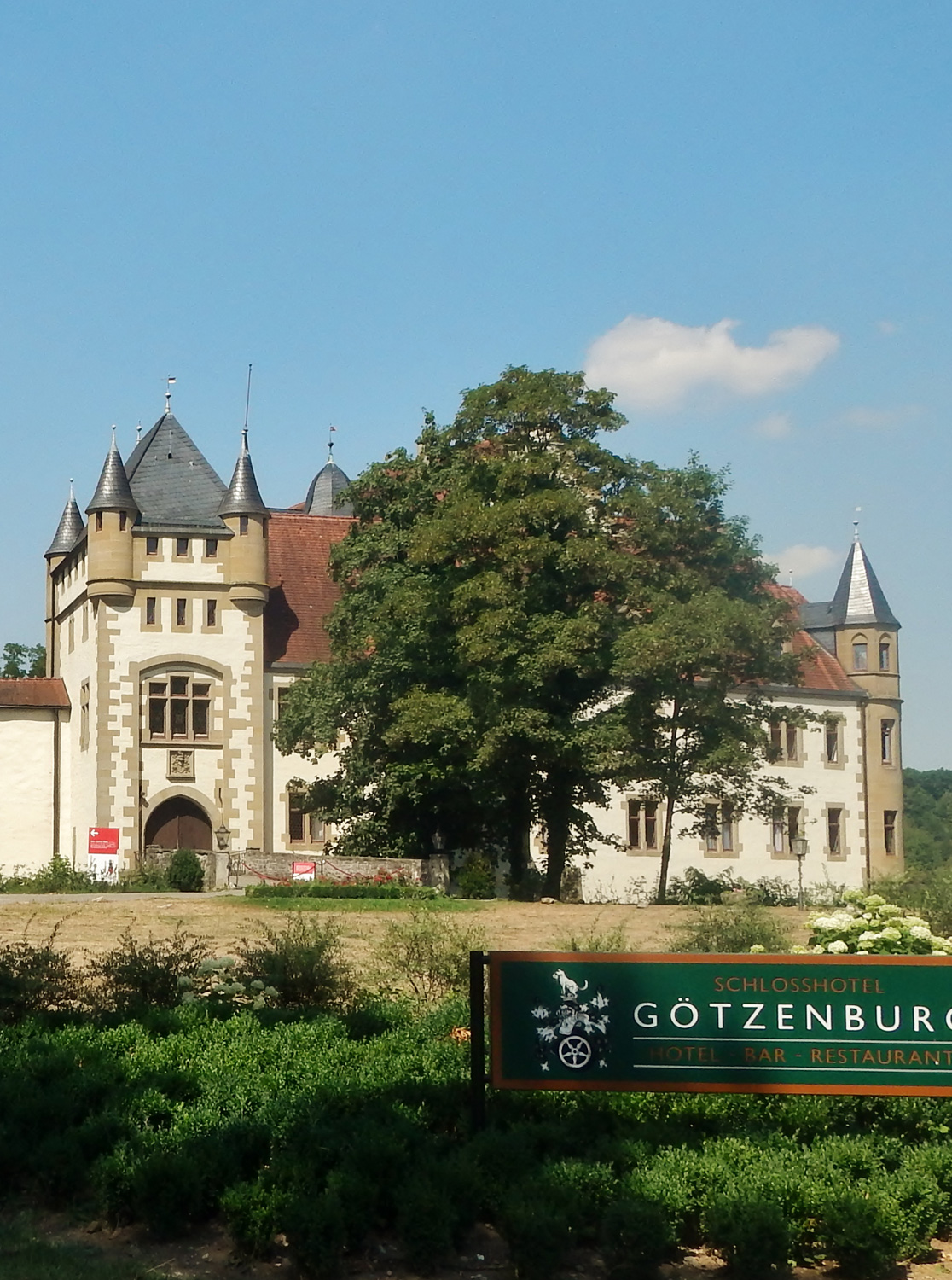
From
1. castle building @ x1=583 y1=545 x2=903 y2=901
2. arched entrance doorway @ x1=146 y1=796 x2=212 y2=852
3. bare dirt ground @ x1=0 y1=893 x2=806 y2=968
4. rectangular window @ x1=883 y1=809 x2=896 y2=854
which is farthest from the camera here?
rectangular window @ x1=883 y1=809 x2=896 y2=854

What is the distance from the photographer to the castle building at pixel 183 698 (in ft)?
158

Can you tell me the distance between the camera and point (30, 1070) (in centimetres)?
978

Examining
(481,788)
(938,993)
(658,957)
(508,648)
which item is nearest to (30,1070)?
(658,957)

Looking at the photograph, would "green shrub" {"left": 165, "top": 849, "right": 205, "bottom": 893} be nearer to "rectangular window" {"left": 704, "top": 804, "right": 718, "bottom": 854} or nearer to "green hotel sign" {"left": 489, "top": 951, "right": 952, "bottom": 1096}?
"rectangular window" {"left": 704, "top": 804, "right": 718, "bottom": 854}

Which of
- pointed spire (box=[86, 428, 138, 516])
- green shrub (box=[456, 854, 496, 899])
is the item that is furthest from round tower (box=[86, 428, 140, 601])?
green shrub (box=[456, 854, 496, 899])

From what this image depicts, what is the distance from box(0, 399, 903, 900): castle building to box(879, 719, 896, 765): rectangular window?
4.62m

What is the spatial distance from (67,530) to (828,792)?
29.0 m

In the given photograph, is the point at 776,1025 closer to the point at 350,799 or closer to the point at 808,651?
the point at 808,651

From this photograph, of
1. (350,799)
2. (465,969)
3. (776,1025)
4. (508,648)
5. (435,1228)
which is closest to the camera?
(435,1228)

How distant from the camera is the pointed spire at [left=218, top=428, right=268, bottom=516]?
1956 inches

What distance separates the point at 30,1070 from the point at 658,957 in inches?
159

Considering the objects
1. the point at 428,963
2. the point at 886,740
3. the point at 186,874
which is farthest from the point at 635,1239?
the point at 886,740

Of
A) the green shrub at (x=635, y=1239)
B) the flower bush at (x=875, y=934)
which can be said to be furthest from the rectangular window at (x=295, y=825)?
the green shrub at (x=635, y=1239)

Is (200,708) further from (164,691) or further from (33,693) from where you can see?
(33,693)
